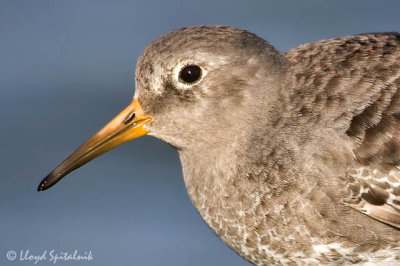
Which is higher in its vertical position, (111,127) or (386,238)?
(111,127)

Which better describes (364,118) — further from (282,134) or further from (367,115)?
(282,134)

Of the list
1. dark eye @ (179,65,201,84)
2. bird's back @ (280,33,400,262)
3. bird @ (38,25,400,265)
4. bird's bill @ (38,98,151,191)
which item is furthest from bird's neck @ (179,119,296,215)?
dark eye @ (179,65,201,84)

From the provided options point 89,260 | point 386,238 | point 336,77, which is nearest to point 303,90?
point 336,77

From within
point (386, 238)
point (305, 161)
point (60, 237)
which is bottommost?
point (386, 238)

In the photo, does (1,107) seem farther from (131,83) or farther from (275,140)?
(275,140)

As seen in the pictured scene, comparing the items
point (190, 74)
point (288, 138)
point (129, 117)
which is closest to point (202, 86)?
point (190, 74)

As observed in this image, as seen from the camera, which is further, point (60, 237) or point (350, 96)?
point (60, 237)

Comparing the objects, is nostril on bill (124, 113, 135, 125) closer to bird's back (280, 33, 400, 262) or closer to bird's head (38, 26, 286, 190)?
bird's head (38, 26, 286, 190)
